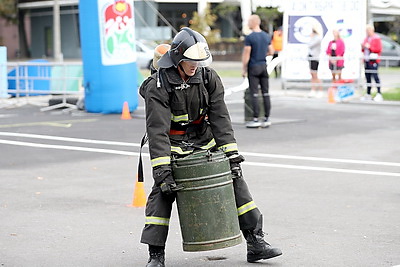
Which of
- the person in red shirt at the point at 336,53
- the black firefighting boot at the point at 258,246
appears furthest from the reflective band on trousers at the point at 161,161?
the person in red shirt at the point at 336,53

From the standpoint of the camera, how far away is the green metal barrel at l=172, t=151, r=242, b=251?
590cm

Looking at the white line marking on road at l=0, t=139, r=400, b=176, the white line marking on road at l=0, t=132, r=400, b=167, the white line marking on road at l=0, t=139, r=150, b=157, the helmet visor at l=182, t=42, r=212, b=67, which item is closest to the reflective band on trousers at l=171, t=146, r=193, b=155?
the helmet visor at l=182, t=42, r=212, b=67

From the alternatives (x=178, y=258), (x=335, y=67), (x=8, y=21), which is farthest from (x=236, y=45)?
(x=178, y=258)

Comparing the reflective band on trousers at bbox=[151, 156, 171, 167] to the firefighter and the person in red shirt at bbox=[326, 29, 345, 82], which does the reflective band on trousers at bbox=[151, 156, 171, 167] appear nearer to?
the firefighter

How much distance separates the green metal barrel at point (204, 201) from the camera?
590 centimetres

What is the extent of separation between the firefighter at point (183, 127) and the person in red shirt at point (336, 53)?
693 inches

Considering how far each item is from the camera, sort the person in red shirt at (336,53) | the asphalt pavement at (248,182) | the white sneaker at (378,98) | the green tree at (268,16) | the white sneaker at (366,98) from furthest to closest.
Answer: the green tree at (268,16), the person in red shirt at (336,53), the white sneaker at (366,98), the white sneaker at (378,98), the asphalt pavement at (248,182)

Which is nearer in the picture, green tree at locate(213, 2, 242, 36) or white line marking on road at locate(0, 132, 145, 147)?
white line marking on road at locate(0, 132, 145, 147)

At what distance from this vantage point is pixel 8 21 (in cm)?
5781

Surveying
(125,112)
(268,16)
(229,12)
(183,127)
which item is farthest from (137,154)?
(229,12)

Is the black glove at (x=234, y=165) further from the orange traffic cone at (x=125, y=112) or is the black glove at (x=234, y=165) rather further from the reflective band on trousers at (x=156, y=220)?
the orange traffic cone at (x=125, y=112)

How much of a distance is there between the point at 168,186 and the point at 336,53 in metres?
18.4

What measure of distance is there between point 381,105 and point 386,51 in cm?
1852

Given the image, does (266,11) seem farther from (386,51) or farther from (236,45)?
(386,51)
